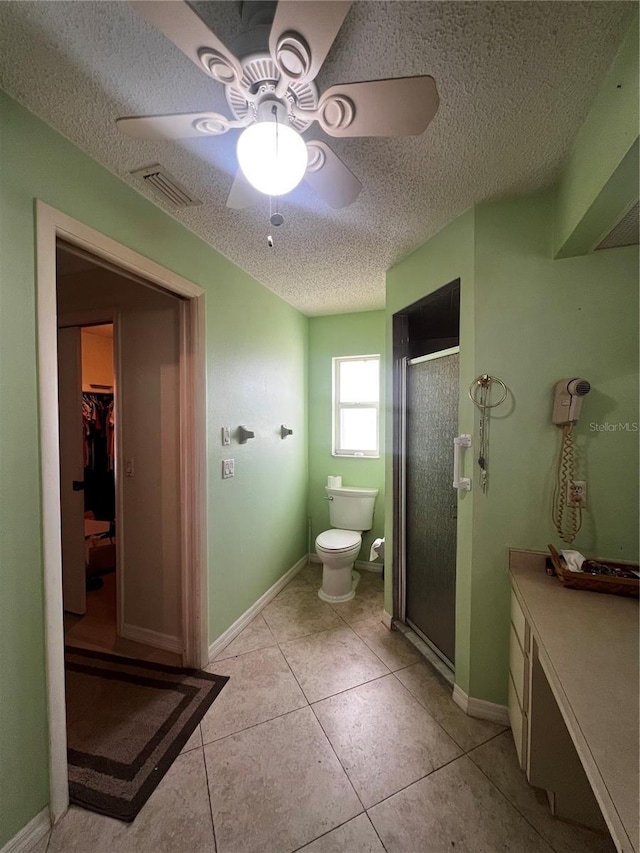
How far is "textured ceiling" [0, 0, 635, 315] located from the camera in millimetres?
831

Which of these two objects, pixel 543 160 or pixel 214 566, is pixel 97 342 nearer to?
pixel 214 566

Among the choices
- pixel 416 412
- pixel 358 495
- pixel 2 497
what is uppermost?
pixel 416 412

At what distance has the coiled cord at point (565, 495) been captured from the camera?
4.73 ft

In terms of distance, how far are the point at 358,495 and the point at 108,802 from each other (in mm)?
2229

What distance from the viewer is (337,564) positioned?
2.61 meters

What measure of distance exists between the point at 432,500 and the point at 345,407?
4.92 ft

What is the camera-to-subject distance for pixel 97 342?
3486mm

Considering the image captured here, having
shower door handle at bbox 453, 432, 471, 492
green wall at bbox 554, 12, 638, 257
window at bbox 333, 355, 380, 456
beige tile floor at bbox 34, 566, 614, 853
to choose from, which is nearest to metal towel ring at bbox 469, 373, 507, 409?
shower door handle at bbox 453, 432, 471, 492

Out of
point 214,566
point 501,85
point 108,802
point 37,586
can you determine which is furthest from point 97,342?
point 501,85

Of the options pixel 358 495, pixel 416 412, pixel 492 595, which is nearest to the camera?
pixel 492 595

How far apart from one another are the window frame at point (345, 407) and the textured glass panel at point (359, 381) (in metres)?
0.03

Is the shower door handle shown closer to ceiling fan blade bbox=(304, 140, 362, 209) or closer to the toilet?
ceiling fan blade bbox=(304, 140, 362, 209)

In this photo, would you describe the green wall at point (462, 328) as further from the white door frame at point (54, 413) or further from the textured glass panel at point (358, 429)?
the textured glass panel at point (358, 429)

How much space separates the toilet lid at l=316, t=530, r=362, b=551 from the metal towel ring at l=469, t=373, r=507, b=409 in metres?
1.58
